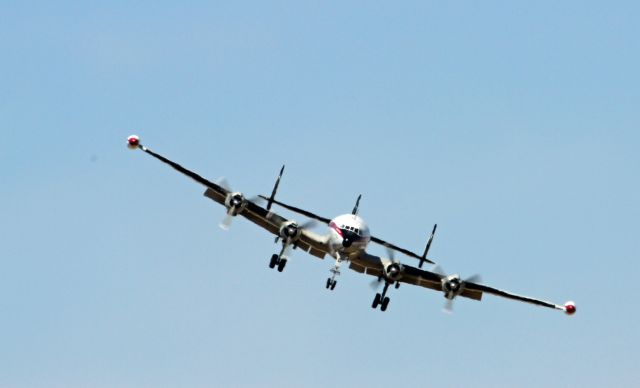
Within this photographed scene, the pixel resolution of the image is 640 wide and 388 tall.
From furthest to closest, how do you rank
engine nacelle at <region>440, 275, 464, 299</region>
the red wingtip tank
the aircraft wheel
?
engine nacelle at <region>440, 275, 464, 299</region>, the aircraft wheel, the red wingtip tank

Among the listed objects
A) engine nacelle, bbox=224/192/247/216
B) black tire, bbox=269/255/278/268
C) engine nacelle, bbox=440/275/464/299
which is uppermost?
engine nacelle, bbox=440/275/464/299

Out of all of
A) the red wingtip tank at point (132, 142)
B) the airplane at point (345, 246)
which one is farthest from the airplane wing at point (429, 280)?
the red wingtip tank at point (132, 142)

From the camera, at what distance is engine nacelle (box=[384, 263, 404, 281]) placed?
9988cm

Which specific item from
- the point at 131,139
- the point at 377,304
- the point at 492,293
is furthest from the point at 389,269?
the point at 131,139

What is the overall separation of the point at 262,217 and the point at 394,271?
11.9 metres

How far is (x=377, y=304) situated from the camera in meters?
101

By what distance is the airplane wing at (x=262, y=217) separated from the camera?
94688mm

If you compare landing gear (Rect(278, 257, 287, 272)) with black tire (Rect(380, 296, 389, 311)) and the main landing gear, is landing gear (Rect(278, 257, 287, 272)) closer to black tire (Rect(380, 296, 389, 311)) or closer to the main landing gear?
the main landing gear

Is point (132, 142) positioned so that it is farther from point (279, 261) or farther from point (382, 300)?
point (382, 300)

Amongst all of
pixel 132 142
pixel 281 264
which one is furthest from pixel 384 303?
pixel 132 142

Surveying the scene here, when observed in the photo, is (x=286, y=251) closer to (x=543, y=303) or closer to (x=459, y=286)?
(x=459, y=286)

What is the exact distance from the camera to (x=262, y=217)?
98188 mm

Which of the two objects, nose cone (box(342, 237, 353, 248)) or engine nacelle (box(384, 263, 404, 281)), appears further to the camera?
engine nacelle (box(384, 263, 404, 281))

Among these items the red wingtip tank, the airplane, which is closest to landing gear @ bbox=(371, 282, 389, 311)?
the airplane
